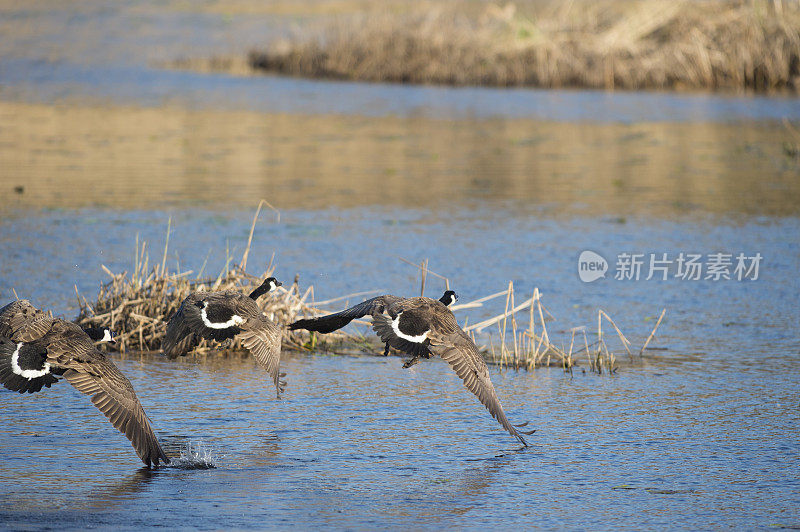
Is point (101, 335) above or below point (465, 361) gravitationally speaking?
above

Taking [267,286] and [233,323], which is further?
[267,286]

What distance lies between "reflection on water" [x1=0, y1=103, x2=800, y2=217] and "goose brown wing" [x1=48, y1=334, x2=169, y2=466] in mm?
9426

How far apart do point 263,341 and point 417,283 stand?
459 centimetres

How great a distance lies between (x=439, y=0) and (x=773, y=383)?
155 feet

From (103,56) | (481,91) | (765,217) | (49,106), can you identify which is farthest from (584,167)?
(103,56)

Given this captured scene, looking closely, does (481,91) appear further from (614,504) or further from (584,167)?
(614,504)

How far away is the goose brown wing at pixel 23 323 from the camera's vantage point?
7.16m

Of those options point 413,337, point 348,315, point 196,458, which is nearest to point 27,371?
point 196,458

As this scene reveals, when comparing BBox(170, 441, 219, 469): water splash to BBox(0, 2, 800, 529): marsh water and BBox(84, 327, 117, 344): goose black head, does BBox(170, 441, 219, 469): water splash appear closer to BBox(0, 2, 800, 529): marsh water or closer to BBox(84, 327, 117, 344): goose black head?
BBox(0, 2, 800, 529): marsh water

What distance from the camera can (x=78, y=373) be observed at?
7.05 metres

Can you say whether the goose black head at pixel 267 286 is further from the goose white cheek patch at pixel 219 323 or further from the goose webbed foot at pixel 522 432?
the goose webbed foot at pixel 522 432

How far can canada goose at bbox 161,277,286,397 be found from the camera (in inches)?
309

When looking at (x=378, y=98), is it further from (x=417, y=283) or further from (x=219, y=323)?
(x=219, y=323)

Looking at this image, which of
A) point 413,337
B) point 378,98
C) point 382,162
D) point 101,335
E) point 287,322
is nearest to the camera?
point 101,335
